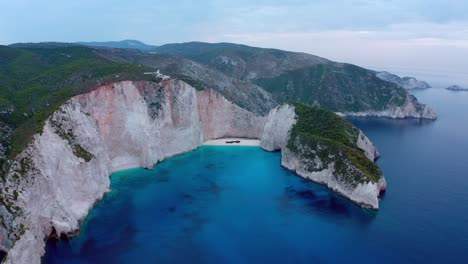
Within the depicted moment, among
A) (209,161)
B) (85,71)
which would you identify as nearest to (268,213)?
(209,161)

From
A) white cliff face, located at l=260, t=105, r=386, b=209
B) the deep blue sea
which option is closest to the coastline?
white cliff face, located at l=260, t=105, r=386, b=209

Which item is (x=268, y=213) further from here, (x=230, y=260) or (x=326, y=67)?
(x=326, y=67)

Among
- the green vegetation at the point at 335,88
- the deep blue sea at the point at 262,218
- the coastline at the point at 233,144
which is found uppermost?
the green vegetation at the point at 335,88

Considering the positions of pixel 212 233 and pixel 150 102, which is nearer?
pixel 212 233

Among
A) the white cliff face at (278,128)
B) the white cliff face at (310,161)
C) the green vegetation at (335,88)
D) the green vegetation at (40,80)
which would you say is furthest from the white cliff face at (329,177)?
the green vegetation at (335,88)

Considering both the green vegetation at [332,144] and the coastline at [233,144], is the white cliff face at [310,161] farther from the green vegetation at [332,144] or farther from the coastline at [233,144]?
the coastline at [233,144]
